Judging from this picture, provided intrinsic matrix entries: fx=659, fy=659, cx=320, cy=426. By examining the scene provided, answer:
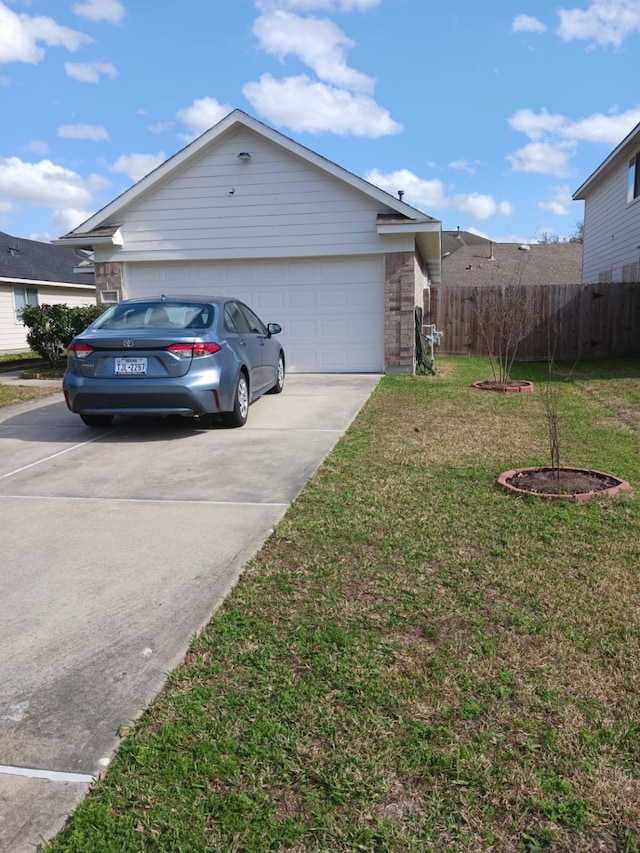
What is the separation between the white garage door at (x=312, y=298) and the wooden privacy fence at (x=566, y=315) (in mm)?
5104

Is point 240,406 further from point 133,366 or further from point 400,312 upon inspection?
point 400,312

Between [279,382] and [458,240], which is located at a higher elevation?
[458,240]

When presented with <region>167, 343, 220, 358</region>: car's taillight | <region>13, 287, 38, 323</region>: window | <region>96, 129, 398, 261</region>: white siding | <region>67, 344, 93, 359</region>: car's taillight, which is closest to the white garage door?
<region>96, 129, 398, 261</region>: white siding

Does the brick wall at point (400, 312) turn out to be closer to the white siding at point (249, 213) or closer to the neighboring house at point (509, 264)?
the white siding at point (249, 213)

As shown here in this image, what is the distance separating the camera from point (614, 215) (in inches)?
749

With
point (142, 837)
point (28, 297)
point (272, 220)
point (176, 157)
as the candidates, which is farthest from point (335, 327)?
point (28, 297)

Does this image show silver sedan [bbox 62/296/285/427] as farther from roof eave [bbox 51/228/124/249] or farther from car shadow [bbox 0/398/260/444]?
roof eave [bbox 51/228/124/249]

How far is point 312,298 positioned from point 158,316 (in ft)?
19.0

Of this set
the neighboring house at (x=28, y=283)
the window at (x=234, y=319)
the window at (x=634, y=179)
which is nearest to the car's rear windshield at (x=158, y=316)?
the window at (x=234, y=319)

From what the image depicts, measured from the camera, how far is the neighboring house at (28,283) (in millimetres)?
23781

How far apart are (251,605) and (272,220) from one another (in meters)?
10.6

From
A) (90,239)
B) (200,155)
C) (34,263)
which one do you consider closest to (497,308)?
(200,155)

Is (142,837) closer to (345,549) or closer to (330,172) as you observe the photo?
(345,549)

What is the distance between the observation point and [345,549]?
3955 millimetres
